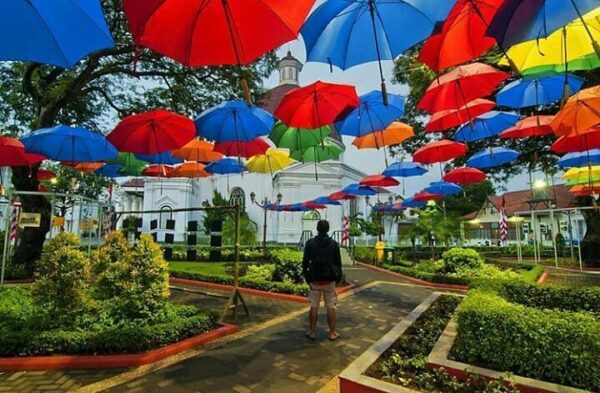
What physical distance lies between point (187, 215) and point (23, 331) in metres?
31.8

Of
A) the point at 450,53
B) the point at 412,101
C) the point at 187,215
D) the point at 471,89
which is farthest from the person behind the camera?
the point at 187,215

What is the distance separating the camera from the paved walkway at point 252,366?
12.9 ft

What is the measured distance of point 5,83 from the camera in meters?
13.2

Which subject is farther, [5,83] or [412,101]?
[412,101]

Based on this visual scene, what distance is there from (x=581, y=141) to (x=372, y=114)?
4.99 metres

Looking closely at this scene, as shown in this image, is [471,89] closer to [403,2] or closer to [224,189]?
[403,2]

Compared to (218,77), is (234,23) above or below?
below

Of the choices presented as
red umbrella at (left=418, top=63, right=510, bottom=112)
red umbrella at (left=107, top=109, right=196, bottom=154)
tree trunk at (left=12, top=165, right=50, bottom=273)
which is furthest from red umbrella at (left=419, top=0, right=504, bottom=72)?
tree trunk at (left=12, top=165, right=50, bottom=273)

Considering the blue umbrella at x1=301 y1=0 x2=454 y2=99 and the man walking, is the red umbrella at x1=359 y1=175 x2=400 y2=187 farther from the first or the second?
the blue umbrella at x1=301 y1=0 x2=454 y2=99

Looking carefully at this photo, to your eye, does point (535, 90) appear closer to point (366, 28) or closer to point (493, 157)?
point (493, 157)

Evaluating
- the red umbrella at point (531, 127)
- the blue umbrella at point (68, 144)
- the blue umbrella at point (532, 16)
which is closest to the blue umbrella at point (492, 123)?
the red umbrella at point (531, 127)

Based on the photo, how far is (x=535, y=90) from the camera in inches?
287

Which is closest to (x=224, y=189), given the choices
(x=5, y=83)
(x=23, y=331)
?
(x=5, y=83)

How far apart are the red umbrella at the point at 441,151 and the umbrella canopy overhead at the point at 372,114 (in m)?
2.72
